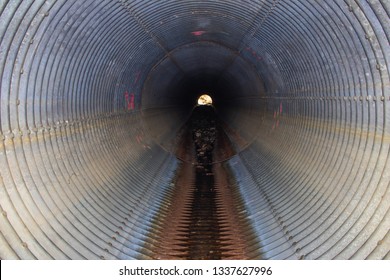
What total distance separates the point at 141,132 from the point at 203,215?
315 centimetres

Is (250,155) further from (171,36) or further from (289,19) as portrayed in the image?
(289,19)

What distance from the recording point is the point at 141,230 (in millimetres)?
6602

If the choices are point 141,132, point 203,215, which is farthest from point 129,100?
point 203,215

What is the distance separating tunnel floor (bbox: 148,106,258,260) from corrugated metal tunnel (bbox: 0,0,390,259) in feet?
0.79

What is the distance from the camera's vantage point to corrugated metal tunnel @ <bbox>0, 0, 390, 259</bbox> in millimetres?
4508

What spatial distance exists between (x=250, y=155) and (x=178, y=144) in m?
3.38

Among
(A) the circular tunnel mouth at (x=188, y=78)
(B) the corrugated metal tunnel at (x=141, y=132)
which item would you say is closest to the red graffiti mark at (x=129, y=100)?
(B) the corrugated metal tunnel at (x=141, y=132)

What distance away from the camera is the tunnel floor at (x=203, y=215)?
6.40 m

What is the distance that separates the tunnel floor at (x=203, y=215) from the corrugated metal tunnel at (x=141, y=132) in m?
0.24

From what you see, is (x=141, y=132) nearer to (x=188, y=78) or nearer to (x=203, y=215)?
(x=203, y=215)

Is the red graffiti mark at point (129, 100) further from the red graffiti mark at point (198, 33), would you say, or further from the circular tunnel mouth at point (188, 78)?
the red graffiti mark at point (198, 33)

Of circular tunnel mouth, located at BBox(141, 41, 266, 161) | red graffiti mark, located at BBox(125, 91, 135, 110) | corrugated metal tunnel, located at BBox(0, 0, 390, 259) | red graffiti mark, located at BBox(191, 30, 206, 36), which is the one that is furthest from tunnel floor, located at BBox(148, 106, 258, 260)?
red graffiti mark, located at BBox(191, 30, 206, 36)

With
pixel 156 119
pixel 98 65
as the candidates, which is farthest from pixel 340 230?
pixel 156 119

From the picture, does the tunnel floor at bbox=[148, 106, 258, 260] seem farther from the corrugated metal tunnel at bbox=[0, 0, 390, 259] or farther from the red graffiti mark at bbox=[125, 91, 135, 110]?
the red graffiti mark at bbox=[125, 91, 135, 110]
